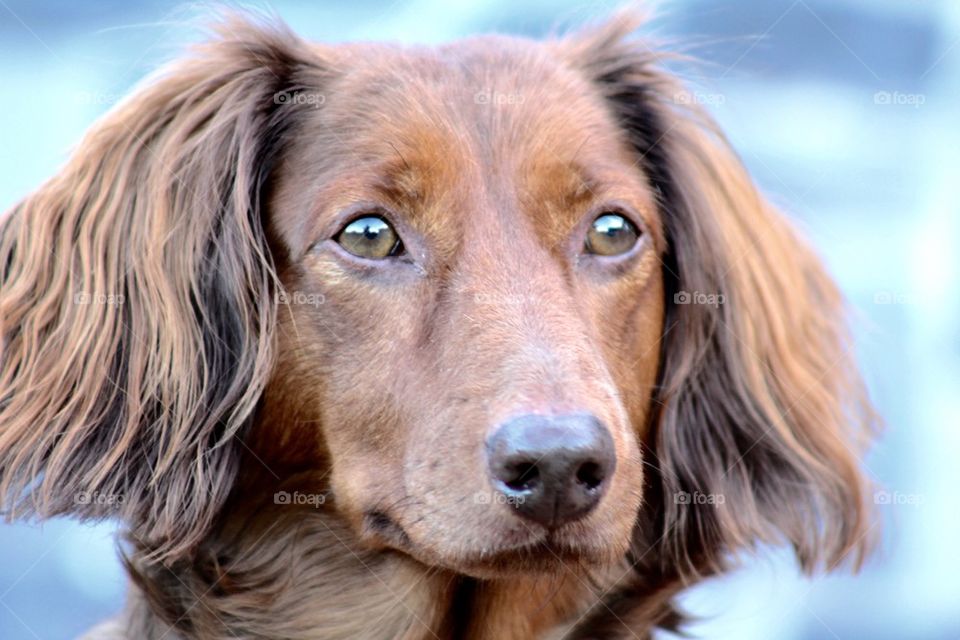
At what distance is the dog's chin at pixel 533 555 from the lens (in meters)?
2.58

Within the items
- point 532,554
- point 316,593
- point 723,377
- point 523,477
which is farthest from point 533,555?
point 723,377

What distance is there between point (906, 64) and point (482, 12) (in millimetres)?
1975

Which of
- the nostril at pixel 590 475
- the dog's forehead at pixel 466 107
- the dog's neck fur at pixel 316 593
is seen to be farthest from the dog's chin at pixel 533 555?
the dog's forehead at pixel 466 107

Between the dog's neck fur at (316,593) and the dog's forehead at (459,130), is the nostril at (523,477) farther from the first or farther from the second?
the dog's forehead at (459,130)

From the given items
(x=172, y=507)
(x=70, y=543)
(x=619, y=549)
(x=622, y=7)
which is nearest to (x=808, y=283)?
(x=622, y=7)

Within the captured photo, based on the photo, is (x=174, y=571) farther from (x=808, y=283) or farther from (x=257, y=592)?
(x=808, y=283)

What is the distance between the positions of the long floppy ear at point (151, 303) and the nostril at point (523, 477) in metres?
0.75

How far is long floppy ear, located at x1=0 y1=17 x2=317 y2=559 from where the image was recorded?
2.97 m

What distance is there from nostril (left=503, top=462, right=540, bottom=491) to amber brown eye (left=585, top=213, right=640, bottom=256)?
0.82 m

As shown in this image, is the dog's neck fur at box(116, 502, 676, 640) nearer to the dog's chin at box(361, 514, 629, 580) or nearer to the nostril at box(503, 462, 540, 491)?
the dog's chin at box(361, 514, 629, 580)

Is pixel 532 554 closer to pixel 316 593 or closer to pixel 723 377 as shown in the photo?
→ pixel 316 593

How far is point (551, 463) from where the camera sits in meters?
2.44

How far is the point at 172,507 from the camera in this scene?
9.67ft

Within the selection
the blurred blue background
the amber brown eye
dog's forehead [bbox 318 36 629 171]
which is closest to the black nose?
the amber brown eye
